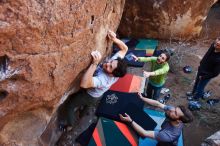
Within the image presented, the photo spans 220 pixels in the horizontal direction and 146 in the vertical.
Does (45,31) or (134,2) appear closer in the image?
(45,31)

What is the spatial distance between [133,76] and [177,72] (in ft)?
4.68

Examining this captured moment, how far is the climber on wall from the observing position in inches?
163

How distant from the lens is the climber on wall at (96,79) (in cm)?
413

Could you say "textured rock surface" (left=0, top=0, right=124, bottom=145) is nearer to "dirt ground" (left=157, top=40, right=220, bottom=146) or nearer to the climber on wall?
the climber on wall

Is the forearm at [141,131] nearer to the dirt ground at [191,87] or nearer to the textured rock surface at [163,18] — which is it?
the dirt ground at [191,87]

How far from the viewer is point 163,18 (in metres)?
7.59

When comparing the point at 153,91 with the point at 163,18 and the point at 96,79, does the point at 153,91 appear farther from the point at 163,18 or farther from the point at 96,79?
the point at 163,18

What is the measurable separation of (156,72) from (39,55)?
217cm

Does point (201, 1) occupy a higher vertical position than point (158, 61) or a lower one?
higher

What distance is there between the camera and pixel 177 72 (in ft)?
22.7

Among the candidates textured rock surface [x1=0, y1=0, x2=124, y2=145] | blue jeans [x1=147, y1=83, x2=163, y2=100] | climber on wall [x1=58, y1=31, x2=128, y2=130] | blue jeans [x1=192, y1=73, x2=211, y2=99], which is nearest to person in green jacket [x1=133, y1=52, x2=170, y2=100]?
blue jeans [x1=147, y1=83, x2=163, y2=100]

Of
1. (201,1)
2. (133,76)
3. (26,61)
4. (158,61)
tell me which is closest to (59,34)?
(26,61)

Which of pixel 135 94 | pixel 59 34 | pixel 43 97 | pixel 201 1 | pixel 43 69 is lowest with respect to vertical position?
pixel 135 94

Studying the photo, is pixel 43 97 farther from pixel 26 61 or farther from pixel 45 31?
pixel 45 31
